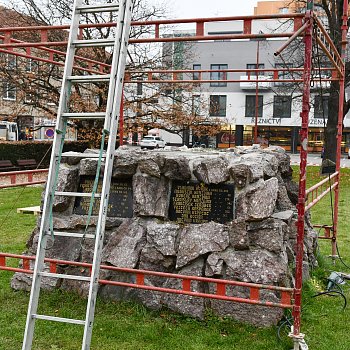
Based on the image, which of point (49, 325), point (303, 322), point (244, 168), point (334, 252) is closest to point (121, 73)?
point (244, 168)

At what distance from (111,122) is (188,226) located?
6.91 ft

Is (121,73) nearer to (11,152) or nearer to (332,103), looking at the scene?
(332,103)

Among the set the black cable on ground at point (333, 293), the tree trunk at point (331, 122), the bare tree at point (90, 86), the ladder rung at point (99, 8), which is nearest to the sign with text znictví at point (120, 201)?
the ladder rung at point (99, 8)

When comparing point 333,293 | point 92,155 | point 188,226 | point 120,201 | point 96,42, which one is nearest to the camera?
point 92,155

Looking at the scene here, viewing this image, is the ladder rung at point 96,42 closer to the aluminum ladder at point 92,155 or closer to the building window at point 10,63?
the aluminum ladder at point 92,155

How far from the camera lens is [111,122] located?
3.93 m

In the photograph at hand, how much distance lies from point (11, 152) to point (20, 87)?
4.70 m

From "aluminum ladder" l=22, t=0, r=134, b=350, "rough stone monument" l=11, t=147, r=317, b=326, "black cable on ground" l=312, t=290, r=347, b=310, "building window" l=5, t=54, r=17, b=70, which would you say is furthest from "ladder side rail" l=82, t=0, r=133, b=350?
"building window" l=5, t=54, r=17, b=70

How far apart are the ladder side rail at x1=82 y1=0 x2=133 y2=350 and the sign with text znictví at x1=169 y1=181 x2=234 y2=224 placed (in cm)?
190

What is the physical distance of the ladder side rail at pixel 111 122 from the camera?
3.67m

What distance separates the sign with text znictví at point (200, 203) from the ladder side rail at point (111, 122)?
6.22ft

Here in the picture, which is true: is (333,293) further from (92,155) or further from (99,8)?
(99,8)

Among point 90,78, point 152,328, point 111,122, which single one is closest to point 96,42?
point 90,78

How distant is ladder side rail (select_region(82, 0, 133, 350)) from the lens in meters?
3.67
